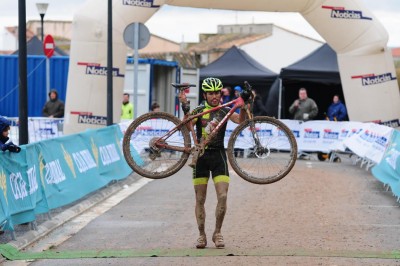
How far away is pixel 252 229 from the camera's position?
12.5 m

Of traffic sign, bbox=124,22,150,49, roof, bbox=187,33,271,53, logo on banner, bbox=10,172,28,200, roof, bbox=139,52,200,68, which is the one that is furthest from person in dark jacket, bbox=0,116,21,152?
roof, bbox=187,33,271,53

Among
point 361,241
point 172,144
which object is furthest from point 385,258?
point 172,144

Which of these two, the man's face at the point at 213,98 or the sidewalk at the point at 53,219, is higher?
the man's face at the point at 213,98

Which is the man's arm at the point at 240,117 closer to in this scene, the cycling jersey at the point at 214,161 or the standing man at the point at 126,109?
the cycling jersey at the point at 214,161

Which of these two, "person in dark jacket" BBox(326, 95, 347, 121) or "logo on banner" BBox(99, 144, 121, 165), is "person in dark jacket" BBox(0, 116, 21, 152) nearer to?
"logo on banner" BBox(99, 144, 121, 165)

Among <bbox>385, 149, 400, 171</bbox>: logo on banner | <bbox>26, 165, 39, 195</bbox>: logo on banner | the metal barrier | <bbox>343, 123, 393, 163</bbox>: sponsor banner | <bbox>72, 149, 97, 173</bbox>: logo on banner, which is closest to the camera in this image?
<bbox>26, 165, 39, 195</bbox>: logo on banner

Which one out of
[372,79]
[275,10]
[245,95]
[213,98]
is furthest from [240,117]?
[372,79]

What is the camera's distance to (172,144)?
1045cm

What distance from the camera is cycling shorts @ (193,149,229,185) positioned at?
10797 mm

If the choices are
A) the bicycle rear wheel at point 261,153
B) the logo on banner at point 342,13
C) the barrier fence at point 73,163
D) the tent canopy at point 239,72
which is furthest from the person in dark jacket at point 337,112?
the bicycle rear wheel at point 261,153

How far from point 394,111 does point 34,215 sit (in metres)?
12.4

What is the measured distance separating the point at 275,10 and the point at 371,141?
372 cm

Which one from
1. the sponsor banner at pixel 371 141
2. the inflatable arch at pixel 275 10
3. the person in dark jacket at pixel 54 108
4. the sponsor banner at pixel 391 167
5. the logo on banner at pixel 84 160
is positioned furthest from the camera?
the person in dark jacket at pixel 54 108

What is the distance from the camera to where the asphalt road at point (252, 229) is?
10.3 meters
